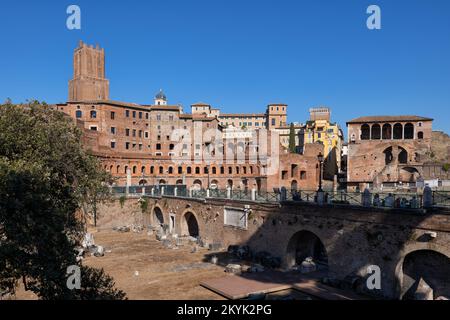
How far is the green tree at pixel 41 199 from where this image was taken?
38.7 feet

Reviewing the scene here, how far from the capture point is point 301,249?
Answer: 78.0 feet

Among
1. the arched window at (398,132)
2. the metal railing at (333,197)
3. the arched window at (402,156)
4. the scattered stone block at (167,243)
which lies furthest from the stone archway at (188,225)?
the arched window at (398,132)

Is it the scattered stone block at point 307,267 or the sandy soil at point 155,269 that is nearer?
the sandy soil at point 155,269

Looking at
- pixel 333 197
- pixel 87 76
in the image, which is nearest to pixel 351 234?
pixel 333 197

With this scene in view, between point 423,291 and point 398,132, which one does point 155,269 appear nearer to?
point 423,291

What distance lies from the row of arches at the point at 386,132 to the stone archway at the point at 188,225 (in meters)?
37.7

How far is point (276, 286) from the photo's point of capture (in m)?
19.1

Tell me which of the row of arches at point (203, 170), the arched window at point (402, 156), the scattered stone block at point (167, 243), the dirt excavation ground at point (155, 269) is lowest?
the dirt excavation ground at point (155, 269)

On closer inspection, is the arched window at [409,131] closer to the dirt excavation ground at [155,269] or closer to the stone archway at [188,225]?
the stone archway at [188,225]

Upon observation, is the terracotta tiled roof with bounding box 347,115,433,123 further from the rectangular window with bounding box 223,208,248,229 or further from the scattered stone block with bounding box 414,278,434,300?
the scattered stone block with bounding box 414,278,434,300

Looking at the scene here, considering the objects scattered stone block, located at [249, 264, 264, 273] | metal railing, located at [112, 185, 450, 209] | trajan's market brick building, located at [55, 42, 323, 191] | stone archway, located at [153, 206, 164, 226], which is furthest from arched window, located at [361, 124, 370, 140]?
scattered stone block, located at [249, 264, 264, 273]
